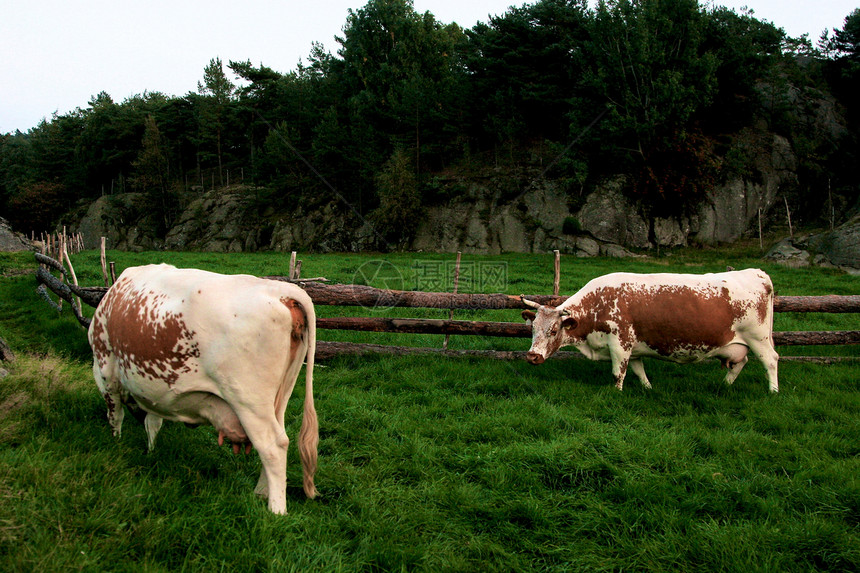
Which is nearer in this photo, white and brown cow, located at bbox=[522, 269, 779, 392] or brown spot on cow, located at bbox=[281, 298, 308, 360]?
brown spot on cow, located at bbox=[281, 298, 308, 360]

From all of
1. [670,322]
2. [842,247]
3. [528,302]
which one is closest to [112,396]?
[528,302]

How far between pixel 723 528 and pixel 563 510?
1.06 metres

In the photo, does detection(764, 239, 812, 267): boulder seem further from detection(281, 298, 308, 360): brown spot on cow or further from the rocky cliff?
detection(281, 298, 308, 360): brown spot on cow

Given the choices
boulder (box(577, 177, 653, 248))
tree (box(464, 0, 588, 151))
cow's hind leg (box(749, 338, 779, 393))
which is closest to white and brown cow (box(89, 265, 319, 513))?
cow's hind leg (box(749, 338, 779, 393))

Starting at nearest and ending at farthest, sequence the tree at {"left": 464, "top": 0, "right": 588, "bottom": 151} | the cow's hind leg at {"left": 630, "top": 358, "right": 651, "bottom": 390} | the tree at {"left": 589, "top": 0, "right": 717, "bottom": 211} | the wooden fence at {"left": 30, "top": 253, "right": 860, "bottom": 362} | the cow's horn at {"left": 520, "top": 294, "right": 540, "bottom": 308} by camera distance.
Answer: the cow's hind leg at {"left": 630, "top": 358, "right": 651, "bottom": 390}
the cow's horn at {"left": 520, "top": 294, "right": 540, "bottom": 308}
the wooden fence at {"left": 30, "top": 253, "right": 860, "bottom": 362}
the tree at {"left": 589, "top": 0, "right": 717, "bottom": 211}
the tree at {"left": 464, "top": 0, "right": 588, "bottom": 151}

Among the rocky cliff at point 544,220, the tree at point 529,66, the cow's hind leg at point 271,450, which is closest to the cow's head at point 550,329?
the cow's hind leg at point 271,450

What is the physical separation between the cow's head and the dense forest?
22766 millimetres

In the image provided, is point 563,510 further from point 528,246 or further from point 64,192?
point 64,192

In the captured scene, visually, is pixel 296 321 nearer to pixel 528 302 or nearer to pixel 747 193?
pixel 528 302

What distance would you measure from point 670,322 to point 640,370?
803 millimetres

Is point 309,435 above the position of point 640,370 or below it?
above

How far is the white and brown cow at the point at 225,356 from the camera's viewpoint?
3.20 meters

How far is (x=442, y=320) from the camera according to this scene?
730 centimetres

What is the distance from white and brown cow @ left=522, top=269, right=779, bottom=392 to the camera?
615 cm
